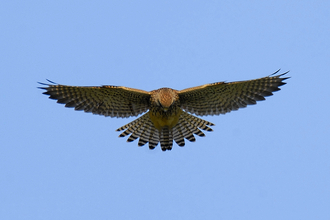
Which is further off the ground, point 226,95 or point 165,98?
point 226,95

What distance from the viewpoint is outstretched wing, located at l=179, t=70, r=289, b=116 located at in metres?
14.9

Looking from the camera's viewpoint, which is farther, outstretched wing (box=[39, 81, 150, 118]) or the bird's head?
outstretched wing (box=[39, 81, 150, 118])

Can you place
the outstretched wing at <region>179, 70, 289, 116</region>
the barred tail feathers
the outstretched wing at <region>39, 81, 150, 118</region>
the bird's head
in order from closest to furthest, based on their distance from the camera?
the bird's head → the outstretched wing at <region>39, 81, 150, 118</region> → the outstretched wing at <region>179, 70, 289, 116</region> → the barred tail feathers

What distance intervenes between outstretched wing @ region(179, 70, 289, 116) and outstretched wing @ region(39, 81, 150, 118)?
3.83ft

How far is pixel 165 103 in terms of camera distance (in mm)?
14500

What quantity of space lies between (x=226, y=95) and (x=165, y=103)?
1767 millimetres

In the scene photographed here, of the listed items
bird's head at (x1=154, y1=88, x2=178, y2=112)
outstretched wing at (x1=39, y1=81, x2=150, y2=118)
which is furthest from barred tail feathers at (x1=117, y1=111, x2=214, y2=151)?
bird's head at (x1=154, y1=88, x2=178, y2=112)

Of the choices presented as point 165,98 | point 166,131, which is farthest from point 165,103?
point 166,131

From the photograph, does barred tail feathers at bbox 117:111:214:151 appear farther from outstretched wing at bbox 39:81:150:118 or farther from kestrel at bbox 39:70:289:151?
outstretched wing at bbox 39:81:150:118

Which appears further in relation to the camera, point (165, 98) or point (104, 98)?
point (104, 98)

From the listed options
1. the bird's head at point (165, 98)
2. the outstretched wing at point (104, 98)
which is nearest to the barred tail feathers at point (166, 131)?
the outstretched wing at point (104, 98)

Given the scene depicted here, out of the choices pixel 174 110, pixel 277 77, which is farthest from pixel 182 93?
pixel 277 77

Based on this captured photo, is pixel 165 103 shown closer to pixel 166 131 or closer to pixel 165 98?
pixel 165 98

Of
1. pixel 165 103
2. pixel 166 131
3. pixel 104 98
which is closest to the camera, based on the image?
pixel 165 103
